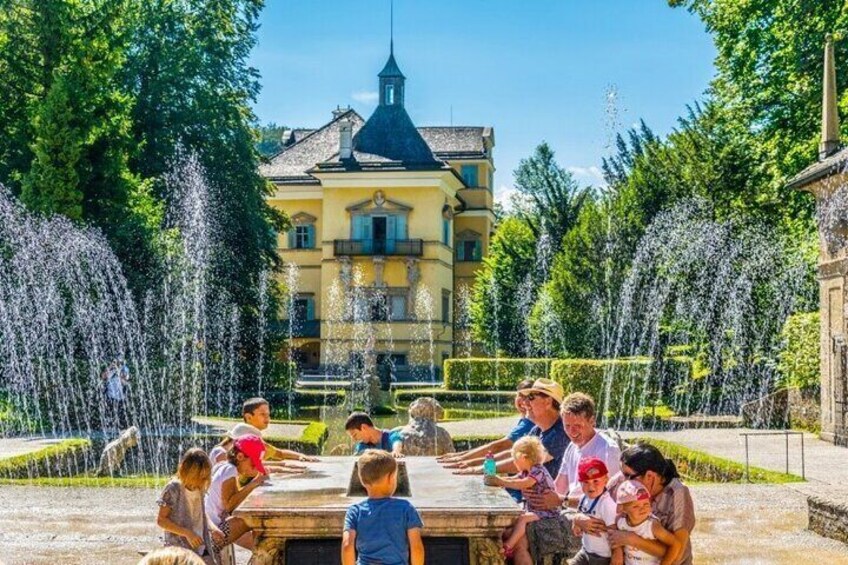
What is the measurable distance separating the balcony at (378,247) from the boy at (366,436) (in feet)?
169

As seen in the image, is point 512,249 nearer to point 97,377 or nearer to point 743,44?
point 743,44

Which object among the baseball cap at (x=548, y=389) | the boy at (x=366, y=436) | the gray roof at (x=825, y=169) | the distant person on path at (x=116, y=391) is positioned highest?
the gray roof at (x=825, y=169)

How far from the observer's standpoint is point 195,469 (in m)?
6.43

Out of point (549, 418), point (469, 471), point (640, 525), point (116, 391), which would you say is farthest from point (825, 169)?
point (640, 525)

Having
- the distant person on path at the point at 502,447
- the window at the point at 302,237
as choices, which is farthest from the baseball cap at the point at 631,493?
the window at the point at 302,237

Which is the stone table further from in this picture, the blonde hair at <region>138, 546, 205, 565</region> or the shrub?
the shrub

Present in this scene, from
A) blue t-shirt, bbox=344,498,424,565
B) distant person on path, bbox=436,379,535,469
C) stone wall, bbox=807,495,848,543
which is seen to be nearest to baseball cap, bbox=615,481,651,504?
blue t-shirt, bbox=344,498,424,565

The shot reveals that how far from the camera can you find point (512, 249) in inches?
2191

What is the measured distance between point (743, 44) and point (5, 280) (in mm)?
21141

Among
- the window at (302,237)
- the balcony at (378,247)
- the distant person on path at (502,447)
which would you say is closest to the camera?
the distant person on path at (502,447)

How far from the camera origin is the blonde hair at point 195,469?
642 cm

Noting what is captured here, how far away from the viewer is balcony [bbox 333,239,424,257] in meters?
61.0

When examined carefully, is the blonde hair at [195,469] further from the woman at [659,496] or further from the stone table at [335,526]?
the woman at [659,496]

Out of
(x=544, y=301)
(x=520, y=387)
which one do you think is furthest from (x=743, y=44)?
(x=520, y=387)
